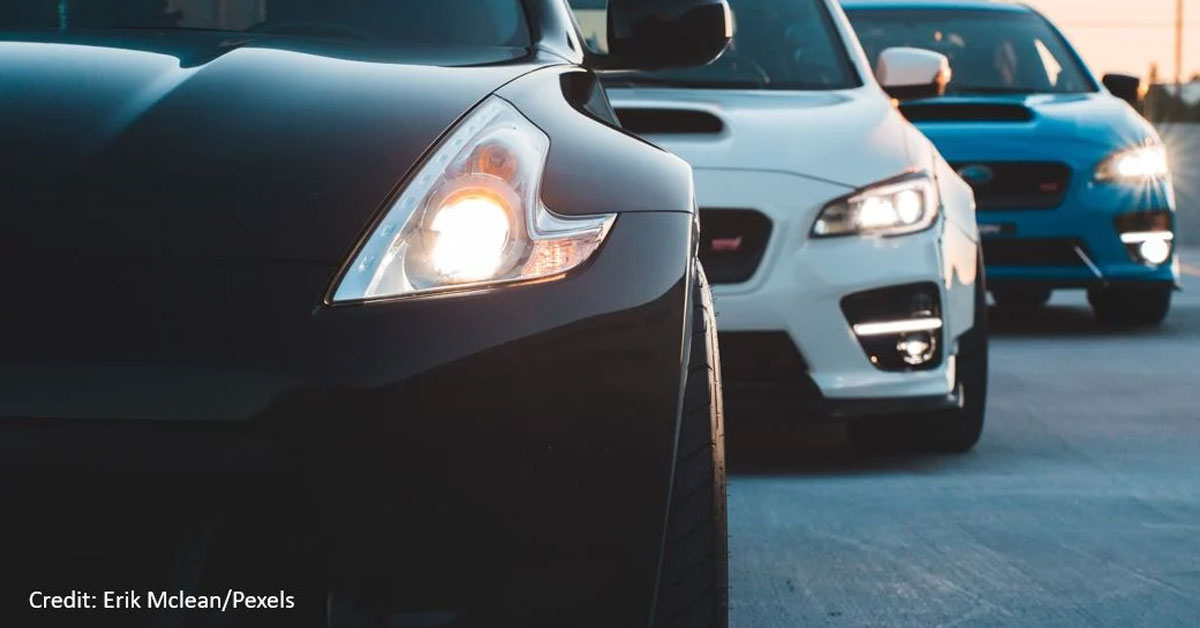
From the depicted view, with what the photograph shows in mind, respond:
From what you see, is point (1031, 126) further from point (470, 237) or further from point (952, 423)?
point (470, 237)

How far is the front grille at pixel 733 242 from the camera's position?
5.99 m

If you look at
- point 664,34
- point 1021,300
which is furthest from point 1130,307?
point 664,34

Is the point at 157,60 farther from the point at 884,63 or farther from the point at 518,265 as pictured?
the point at 884,63

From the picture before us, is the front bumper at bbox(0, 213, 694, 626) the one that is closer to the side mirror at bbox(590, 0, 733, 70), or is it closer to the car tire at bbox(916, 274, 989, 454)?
the side mirror at bbox(590, 0, 733, 70)

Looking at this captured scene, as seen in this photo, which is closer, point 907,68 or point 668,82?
point 668,82

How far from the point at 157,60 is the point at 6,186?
0.46 metres

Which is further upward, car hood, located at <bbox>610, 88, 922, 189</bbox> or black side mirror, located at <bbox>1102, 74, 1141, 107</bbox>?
black side mirror, located at <bbox>1102, 74, 1141, 107</bbox>

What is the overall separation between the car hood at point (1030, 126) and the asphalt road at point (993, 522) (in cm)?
233

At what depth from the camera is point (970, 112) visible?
10625 mm

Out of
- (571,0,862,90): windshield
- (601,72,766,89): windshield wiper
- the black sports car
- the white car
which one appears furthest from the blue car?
the black sports car

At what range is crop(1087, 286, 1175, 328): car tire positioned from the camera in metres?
11.1

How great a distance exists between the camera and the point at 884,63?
7.60 meters

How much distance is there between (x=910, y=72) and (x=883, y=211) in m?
1.59

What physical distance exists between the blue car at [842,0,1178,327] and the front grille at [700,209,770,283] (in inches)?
169
